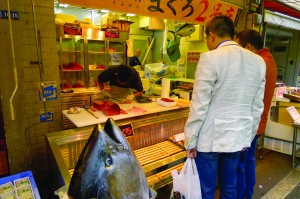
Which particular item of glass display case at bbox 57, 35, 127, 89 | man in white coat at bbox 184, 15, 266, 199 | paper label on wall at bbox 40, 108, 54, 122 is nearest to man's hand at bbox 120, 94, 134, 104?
paper label on wall at bbox 40, 108, 54, 122

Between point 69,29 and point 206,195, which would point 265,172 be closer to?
point 206,195

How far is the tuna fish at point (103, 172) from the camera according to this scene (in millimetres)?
1040

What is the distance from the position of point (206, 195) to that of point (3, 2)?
302 centimetres

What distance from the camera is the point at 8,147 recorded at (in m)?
2.66

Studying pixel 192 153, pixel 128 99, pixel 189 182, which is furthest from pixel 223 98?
pixel 128 99

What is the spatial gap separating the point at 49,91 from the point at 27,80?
0.30 m

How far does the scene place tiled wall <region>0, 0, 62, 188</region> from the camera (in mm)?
2518

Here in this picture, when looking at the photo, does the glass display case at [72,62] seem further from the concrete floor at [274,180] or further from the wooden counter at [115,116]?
the concrete floor at [274,180]

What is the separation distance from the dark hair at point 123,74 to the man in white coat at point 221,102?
2.11m

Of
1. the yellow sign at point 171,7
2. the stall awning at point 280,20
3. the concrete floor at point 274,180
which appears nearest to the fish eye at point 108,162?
the concrete floor at point 274,180

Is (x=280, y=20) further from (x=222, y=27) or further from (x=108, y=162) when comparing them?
(x=108, y=162)

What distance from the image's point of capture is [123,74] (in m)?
3.94

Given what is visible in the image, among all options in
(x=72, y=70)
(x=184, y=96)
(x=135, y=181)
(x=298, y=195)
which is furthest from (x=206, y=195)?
(x=72, y=70)

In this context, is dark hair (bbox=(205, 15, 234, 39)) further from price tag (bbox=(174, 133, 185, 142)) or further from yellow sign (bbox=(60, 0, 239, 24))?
price tag (bbox=(174, 133, 185, 142))
